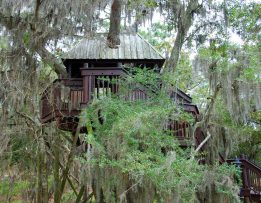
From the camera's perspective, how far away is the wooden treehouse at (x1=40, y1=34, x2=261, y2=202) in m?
9.08

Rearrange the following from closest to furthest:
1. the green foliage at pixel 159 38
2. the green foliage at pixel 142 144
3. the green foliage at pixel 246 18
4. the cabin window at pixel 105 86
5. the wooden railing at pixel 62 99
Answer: the green foliage at pixel 142 144, the cabin window at pixel 105 86, the wooden railing at pixel 62 99, the green foliage at pixel 246 18, the green foliage at pixel 159 38

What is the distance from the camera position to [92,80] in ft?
29.9

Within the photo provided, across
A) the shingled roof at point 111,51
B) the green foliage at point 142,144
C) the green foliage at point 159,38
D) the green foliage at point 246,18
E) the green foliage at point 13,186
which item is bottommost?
the green foliage at point 13,186

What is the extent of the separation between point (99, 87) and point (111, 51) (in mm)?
2067

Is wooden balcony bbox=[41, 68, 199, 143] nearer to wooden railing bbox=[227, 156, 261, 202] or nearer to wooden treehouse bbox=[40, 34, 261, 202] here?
wooden treehouse bbox=[40, 34, 261, 202]

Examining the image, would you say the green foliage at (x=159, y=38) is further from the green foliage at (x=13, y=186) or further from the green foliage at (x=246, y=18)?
the green foliage at (x=13, y=186)

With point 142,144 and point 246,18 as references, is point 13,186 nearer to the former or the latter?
point 142,144

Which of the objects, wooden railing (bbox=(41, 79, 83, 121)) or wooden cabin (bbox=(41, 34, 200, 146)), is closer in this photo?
wooden cabin (bbox=(41, 34, 200, 146))

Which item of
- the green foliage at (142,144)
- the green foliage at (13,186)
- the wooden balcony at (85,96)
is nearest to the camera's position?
the green foliage at (142,144)

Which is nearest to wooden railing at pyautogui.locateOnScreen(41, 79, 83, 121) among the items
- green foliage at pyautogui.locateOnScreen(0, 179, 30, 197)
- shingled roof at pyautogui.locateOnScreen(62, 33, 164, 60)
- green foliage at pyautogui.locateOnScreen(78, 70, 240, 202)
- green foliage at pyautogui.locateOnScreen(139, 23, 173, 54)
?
green foliage at pyautogui.locateOnScreen(78, 70, 240, 202)

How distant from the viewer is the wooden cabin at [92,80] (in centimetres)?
909

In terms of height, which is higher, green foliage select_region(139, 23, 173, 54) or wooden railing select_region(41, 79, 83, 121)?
green foliage select_region(139, 23, 173, 54)

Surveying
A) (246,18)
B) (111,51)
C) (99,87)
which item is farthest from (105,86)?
(246,18)

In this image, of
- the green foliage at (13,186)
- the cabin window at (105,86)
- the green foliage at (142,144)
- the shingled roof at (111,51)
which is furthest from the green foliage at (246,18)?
the green foliage at (13,186)
